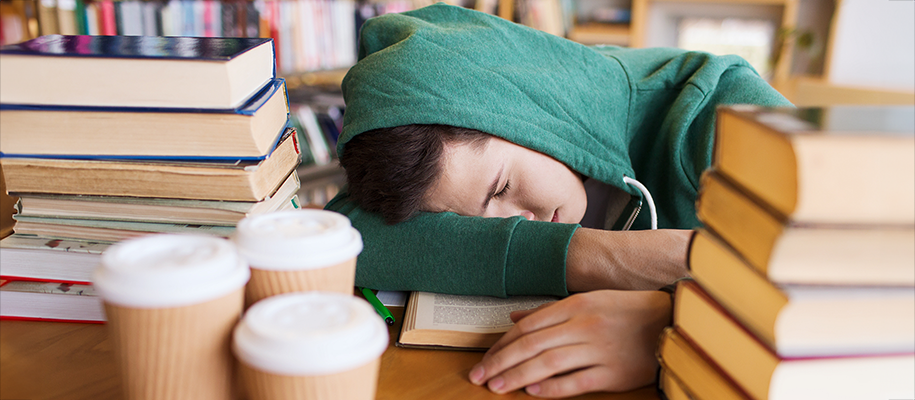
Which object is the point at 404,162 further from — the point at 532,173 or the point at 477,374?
the point at 477,374

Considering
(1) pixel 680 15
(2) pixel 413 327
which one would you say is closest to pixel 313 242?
(2) pixel 413 327

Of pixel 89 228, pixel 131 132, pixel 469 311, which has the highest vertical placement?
pixel 131 132

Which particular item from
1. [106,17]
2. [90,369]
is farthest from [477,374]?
[106,17]

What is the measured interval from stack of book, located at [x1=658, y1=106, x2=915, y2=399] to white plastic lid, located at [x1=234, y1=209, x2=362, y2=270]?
260 millimetres

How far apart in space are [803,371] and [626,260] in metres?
0.32

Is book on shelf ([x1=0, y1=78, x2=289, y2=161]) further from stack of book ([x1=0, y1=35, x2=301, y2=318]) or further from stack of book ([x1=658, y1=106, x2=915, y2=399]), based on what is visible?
stack of book ([x1=658, y1=106, x2=915, y2=399])

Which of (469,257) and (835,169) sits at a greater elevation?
(835,169)

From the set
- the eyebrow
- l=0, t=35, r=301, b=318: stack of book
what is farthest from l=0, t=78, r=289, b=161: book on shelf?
the eyebrow

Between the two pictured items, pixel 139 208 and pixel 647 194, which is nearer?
pixel 139 208

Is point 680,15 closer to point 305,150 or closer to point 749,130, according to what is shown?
point 305,150

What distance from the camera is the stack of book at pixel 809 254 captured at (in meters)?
0.32

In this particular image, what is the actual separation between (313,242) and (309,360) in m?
0.10

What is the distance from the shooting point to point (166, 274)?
1.13 ft

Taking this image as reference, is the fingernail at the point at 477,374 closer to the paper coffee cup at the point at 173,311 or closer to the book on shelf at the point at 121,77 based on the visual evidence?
the paper coffee cup at the point at 173,311
